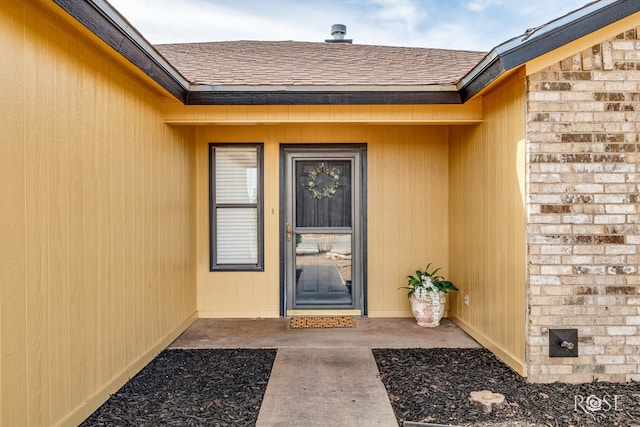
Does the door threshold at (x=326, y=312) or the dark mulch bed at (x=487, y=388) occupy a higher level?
the door threshold at (x=326, y=312)

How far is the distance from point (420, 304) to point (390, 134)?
2028 millimetres

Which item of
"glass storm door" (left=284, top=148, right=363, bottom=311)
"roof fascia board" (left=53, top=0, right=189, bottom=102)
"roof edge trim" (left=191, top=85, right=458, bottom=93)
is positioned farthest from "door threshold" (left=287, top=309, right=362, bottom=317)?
"roof fascia board" (left=53, top=0, right=189, bottom=102)

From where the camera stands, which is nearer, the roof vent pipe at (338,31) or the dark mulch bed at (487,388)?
the dark mulch bed at (487,388)

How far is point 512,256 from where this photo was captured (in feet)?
10.8

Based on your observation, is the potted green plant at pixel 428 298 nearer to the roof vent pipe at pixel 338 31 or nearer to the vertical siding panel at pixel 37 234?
the vertical siding panel at pixel 37 234

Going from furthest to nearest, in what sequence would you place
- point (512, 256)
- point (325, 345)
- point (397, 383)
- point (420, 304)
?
→ 1. point (420, 304)
2. point (325, 345)
3. point (512, 256)
4. point (397, 383)

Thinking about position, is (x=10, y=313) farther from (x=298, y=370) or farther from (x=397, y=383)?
(x=397, y=383)

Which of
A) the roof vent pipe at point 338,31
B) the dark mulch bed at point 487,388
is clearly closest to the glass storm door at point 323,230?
the dark mulch bed at point 487,388

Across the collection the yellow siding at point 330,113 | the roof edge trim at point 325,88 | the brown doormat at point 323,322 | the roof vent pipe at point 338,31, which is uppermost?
the roof vent pipe at point 338,31

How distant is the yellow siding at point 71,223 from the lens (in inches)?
77.1

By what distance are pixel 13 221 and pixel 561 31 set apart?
11.7 feet

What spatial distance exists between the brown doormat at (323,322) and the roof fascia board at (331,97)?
240 centimetres

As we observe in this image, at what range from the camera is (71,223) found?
242 cm

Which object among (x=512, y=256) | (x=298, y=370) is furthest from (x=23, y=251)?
(x=512, y=256)
